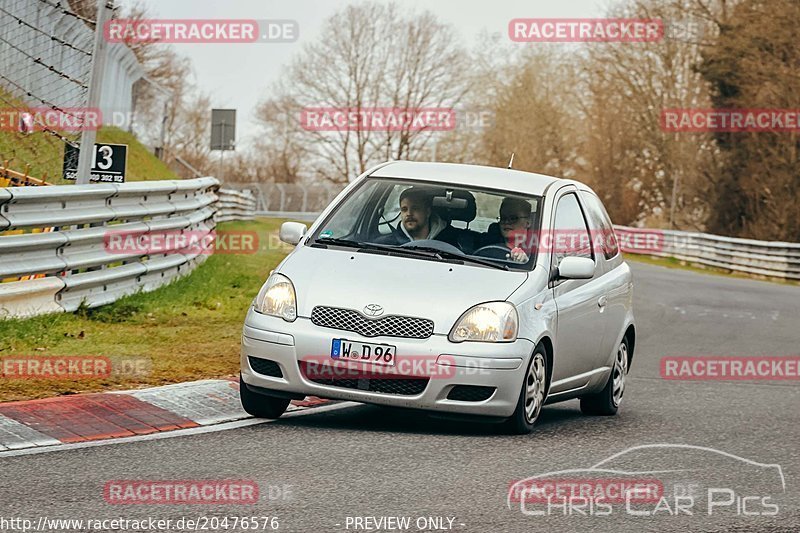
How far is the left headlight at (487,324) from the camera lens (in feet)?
27.5

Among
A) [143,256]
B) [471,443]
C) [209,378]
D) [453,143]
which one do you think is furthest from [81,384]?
[453,143]

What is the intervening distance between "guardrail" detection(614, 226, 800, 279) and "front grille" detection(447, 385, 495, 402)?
107 ft

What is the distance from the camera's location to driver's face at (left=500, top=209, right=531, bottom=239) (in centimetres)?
945

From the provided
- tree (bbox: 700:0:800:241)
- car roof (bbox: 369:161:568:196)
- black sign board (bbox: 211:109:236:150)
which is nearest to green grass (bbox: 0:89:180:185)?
car roof (bbox: 369:161:568:196)

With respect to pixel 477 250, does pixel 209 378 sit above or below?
below

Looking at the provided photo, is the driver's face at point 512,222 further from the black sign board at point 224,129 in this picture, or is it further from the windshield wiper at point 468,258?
the black sign board at point 224,129

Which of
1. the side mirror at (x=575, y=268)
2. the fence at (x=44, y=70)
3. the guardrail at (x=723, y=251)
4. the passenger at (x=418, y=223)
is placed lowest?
the guardrail at (x=723, y=251)

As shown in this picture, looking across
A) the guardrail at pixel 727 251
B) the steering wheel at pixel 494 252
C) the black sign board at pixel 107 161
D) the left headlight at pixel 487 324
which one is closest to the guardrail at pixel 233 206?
the guardrail at pixel 727 251

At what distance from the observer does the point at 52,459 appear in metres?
6.97

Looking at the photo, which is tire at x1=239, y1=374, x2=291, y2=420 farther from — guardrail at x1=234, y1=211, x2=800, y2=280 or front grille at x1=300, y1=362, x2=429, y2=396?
guardrail at x1=234, y1=211, x2=800, y2=280

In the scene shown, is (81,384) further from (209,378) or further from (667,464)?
(667,464)

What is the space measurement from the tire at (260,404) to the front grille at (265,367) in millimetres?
166

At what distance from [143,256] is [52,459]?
785 centimetres

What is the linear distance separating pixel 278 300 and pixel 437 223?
56.4 inches
